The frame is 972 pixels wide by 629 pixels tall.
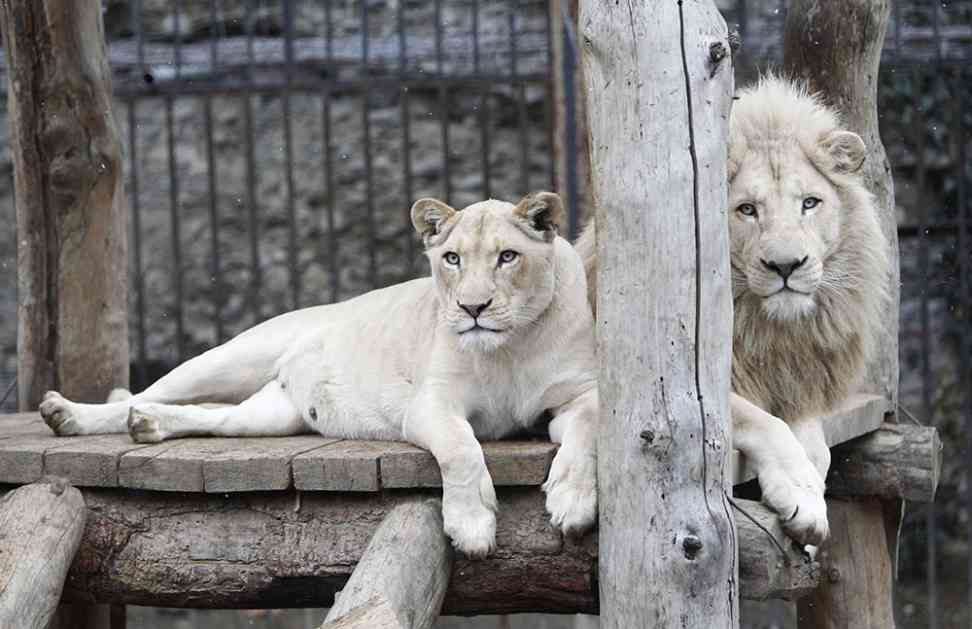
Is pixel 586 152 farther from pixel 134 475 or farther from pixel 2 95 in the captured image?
pixel 2 95

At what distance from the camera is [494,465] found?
3.70m

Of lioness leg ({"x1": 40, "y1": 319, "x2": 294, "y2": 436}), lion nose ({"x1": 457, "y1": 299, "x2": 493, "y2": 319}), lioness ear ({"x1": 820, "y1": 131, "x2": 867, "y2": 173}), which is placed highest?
lioness ear ({"x1": 820, "y1": 131, "x2": 867, "y2": 173})

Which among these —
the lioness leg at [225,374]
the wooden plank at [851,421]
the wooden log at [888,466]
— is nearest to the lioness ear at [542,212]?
the wooden plank at [851,421]

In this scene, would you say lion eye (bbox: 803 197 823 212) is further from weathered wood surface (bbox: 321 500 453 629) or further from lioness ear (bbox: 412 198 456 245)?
weathered wood surface (bbox: 321 500 453 629)

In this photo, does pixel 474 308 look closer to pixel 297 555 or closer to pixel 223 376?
pixel 297 555

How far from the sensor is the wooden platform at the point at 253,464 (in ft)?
12.3

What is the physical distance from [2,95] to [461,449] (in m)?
5.91

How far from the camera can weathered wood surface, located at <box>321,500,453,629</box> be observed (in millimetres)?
3275

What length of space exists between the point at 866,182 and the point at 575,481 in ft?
6.86

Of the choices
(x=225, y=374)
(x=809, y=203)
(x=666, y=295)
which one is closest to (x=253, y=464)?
(x=225, y=374)

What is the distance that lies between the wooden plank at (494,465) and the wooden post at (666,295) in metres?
0.34

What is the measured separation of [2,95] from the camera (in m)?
8.49

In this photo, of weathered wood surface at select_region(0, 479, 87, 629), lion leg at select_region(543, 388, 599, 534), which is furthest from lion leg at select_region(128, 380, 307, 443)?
lion leg at select_region(543, 388, 599, 534)

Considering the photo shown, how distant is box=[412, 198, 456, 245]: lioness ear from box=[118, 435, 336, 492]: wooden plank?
0.71 m
